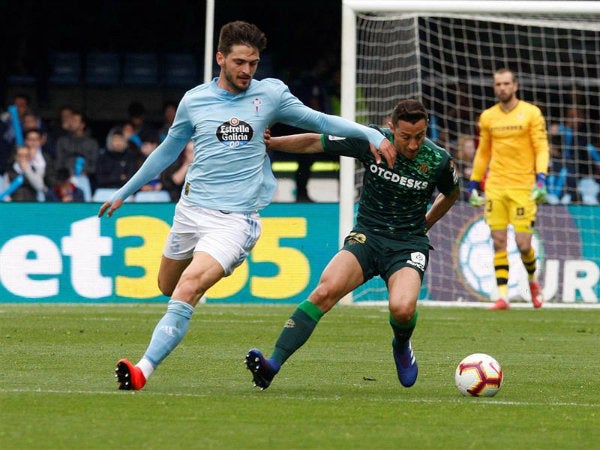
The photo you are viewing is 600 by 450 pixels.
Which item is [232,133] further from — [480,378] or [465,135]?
[465,135]

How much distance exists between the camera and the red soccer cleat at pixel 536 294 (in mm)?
15398

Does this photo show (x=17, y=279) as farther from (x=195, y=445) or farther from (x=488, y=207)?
(x=195, y=445)

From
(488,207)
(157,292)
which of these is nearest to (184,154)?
(157,292)

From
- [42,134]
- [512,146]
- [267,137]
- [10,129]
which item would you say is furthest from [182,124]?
[10,129]

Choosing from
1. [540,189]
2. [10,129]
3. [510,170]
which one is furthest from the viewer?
[10,129]

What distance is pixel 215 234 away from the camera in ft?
26.7

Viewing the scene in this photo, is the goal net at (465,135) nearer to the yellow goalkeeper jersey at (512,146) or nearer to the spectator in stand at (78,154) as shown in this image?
the yellow goalkeeper jersey at (512,146)

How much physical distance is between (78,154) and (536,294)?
670cm

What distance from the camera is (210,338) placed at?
1170 centimetres

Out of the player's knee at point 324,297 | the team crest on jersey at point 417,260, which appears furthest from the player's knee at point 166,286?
the team crest on jersey at point 417,260

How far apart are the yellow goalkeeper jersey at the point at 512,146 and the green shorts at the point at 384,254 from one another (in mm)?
6697

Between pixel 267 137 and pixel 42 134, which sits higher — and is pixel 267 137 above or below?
below

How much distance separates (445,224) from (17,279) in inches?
195

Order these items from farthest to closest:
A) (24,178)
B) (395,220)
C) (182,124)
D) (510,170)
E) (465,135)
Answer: (465,135) < (24,178) < (510,170) < (395,220) < (182,124)
